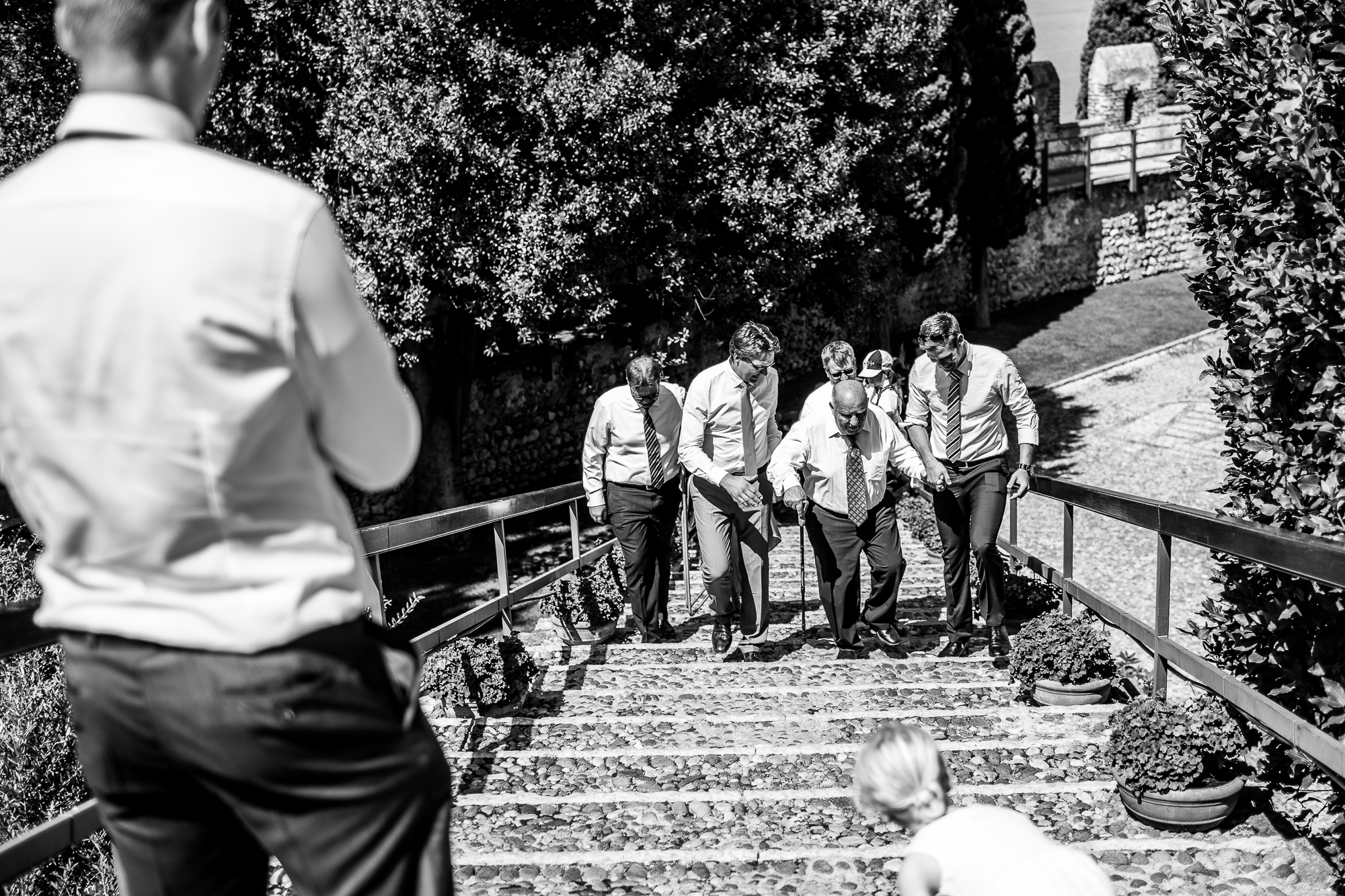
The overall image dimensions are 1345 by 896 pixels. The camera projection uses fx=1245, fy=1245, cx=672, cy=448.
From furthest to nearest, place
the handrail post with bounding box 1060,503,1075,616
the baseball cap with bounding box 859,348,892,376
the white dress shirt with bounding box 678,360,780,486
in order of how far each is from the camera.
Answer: the baseball cap with bounding box 859,348,892,376
the white dress shirt with bounding box 678,360,780,486
the handrail post with bounding box 1060,503,1075,616

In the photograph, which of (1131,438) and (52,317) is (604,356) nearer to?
(1131,438)

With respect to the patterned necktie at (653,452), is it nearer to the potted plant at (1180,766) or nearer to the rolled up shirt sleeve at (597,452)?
the rolled up shirt sleeve at (597,452)

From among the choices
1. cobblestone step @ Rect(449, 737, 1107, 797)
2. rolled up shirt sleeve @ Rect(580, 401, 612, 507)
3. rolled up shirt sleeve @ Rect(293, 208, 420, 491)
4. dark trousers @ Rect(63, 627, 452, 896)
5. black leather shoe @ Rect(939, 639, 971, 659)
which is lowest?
black leather shoe @ Rect(939, 639, 971, 659)

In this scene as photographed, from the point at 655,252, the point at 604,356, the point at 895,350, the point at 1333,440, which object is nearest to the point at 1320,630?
the point at 1333,440

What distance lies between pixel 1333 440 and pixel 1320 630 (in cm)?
69

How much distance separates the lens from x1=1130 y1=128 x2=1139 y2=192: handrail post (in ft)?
106

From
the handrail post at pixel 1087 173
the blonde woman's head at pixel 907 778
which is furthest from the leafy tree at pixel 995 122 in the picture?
the blonde woman's head at pixel 907 778

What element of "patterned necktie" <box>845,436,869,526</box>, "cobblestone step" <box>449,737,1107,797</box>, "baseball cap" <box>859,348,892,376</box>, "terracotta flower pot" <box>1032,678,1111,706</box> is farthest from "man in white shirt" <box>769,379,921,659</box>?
"baseball cap" <box>859,348,892,376</box>

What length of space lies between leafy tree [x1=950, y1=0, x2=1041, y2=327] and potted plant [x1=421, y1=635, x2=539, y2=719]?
18888 millimetres

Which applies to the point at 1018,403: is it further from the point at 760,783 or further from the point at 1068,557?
the point at 760,783

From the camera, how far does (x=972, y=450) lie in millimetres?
7328

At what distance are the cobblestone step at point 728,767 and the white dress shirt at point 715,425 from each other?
2.14 m

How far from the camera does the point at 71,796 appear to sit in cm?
823

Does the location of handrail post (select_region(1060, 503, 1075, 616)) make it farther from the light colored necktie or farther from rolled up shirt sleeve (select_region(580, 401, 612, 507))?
rolled up shirt sleeve (select_region(580, 401, 612, 507))
